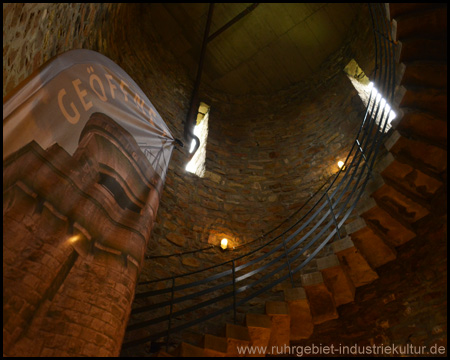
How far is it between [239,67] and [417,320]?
6.25m

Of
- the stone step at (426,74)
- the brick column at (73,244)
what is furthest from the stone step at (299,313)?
the stone step at (426,74)

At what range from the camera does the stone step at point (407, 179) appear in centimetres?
351

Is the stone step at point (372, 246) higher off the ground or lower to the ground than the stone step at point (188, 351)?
higher

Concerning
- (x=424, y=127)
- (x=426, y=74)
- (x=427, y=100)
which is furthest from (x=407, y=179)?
(x=426, y=74)

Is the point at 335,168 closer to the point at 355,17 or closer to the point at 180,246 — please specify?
the point at 180,246

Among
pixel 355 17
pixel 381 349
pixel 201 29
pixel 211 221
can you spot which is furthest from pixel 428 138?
pixel 201 29

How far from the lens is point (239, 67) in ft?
25.9

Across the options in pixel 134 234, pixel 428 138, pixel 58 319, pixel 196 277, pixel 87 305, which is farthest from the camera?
pixel 196 277

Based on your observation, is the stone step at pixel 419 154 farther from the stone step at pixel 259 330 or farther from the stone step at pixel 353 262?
the stone step at pixel 259 330

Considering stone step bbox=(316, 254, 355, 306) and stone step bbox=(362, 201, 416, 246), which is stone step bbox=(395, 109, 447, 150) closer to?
stone step bbox=(362, 201, 416, 246)

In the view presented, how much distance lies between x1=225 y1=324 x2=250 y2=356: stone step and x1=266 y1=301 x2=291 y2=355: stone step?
351 millimetres

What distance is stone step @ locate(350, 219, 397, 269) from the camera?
340cm

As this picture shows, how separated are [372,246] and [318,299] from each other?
2.55ft

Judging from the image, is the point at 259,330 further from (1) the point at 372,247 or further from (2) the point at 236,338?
(1) the point at 372,247
